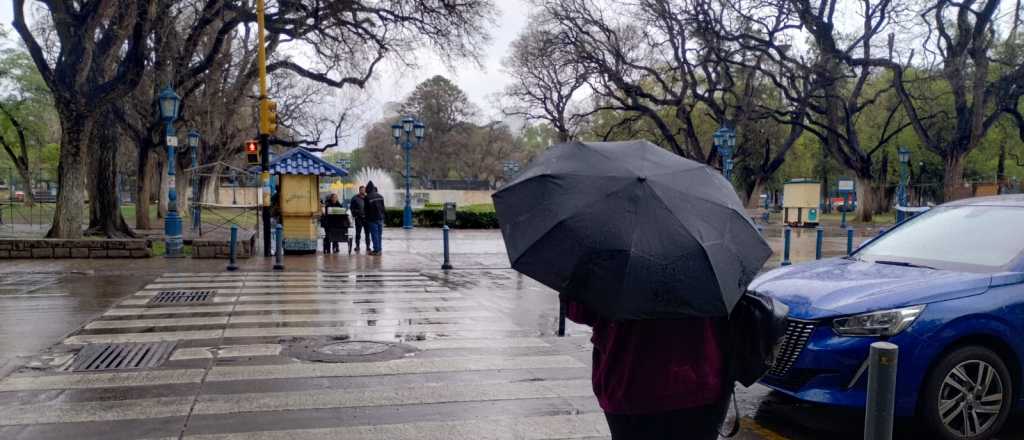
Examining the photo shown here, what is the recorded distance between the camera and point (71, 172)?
703 inches

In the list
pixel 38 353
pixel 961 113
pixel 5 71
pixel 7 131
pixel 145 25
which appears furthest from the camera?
pixel 7 131

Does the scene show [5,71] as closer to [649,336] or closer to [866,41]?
[866,41]

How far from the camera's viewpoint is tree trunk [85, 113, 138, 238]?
2036 centimetres

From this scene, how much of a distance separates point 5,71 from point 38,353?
45.6 m

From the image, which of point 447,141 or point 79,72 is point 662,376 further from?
point 447,141

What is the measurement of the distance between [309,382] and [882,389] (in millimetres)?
4886

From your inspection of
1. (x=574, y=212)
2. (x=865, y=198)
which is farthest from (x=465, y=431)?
(x=865, y=198)

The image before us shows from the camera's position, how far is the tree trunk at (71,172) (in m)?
17.7

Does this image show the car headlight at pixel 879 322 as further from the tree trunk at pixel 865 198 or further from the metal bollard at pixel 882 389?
the tree trunk at pixel 865 198

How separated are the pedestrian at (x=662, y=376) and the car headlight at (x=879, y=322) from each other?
225cm

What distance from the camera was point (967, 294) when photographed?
489cm

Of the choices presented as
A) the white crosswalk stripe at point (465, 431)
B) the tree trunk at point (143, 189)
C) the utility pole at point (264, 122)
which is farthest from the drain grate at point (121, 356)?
the tree trunk at point (143, 189)

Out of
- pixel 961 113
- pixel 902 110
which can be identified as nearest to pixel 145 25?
pixel 961 113

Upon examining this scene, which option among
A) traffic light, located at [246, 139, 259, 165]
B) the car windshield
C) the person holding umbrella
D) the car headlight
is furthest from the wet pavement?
traffic light, located at [246, 139, 259, 165]
